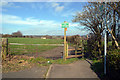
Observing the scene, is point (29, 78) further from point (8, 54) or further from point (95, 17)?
point (95, 17)

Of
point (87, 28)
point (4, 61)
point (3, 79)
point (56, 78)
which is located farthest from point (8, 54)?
point (87, 28)

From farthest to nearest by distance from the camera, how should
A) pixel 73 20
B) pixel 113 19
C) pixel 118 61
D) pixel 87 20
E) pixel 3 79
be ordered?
pixel 73 20
pixel 87 20
pixel 113 19
pixel 3 79
pixel 118 61

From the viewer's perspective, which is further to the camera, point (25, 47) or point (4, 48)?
point (25, 47)

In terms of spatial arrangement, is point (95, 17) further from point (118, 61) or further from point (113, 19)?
point (118, 61)

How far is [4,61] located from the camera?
614 cm

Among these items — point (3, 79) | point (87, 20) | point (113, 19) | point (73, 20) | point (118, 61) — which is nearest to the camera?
point (118, 61)

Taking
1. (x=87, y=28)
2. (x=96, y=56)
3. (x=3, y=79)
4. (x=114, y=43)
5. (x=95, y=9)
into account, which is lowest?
(x=3, y=79)

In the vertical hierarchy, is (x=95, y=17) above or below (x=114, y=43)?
above

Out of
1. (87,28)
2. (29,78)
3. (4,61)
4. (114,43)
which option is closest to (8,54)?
(4,61)

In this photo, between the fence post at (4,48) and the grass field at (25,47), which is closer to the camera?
the fence post at (4,48)

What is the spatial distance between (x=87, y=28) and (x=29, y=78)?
4.75 meters

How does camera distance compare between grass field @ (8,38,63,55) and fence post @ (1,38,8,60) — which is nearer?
fence post @ (1,38,8,60)

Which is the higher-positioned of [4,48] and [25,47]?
[4,48]

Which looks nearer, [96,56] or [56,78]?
[56,78]
